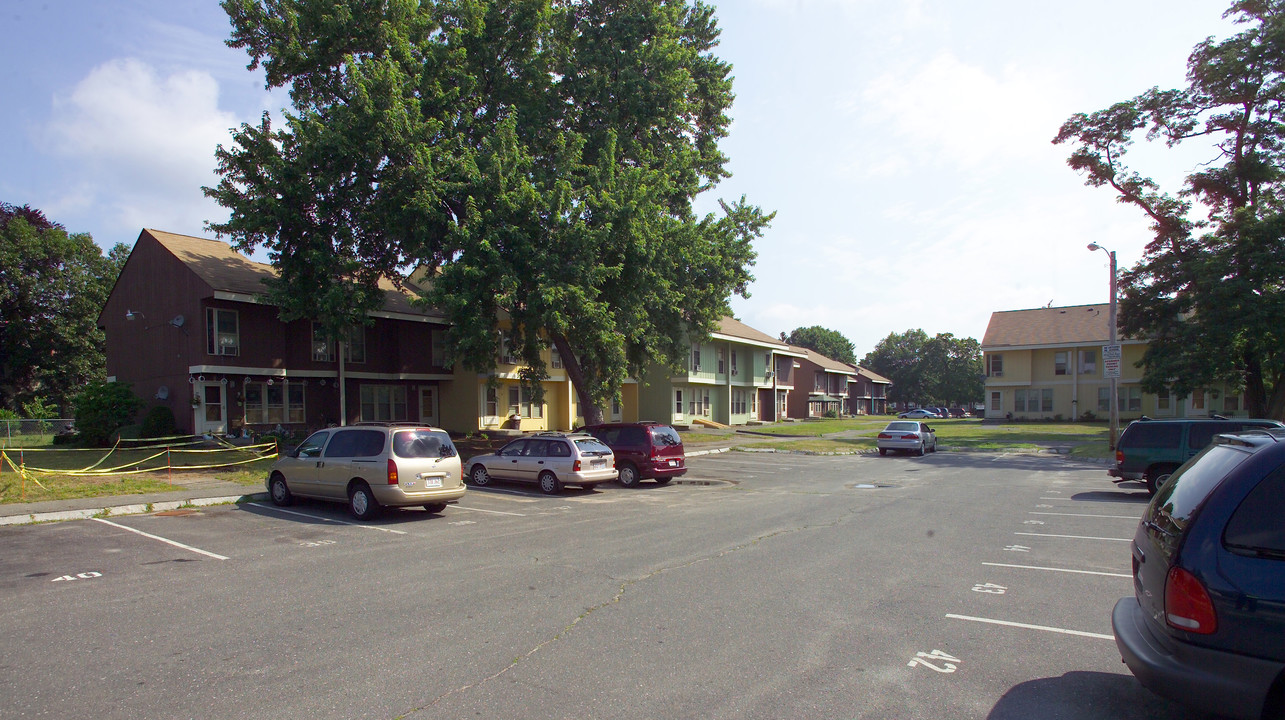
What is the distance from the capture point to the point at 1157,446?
1573cm

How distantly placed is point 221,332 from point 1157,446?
30.4m

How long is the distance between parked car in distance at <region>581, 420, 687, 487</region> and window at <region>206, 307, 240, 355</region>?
16.9 meters

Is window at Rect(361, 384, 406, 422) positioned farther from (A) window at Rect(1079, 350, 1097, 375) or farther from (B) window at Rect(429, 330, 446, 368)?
(A) window at Rect(1079, 350, 1097, 375)

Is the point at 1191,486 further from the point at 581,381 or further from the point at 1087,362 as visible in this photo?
the point at 1087,362

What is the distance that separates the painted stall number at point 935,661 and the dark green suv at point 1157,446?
12852 millimetres

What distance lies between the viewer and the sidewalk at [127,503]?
12.3 m

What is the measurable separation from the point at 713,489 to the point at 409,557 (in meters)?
10.9

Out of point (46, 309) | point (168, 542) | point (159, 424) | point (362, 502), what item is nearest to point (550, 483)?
point (362, 502)

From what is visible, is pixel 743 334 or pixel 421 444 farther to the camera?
pixel 743 334

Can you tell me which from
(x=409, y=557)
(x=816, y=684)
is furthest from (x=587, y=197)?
(x=816, y=684)

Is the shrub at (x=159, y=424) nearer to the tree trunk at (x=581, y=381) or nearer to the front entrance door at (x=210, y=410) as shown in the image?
the front entrance door at (x=210, y=410)

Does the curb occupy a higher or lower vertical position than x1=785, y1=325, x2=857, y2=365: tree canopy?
lower

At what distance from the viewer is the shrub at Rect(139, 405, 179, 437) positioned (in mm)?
26797

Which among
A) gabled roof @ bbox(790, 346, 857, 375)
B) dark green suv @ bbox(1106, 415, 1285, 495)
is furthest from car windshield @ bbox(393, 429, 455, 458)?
gabled roof @ bbox(790, 346, 857, 375)
